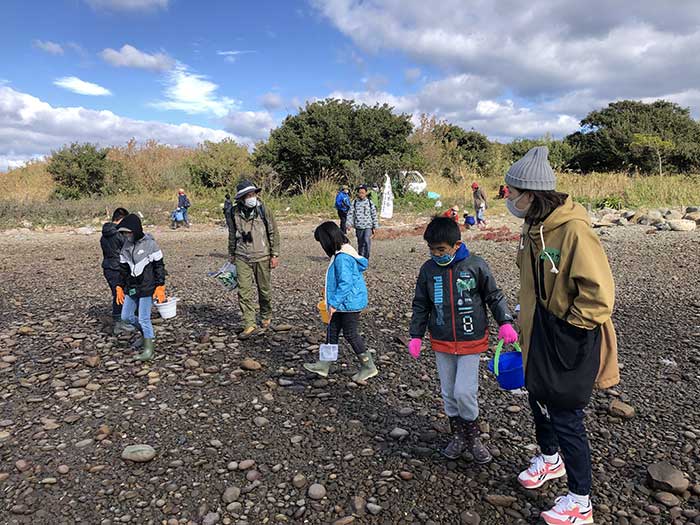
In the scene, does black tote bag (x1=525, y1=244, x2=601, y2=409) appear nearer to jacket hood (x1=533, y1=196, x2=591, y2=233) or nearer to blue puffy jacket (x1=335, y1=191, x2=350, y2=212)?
jacket hood (x1=533, y1=196, x2=591, y2=233)

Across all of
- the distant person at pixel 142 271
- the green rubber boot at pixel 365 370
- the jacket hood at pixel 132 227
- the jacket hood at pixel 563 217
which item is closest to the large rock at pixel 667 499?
the jacket hood at pixel 563 217

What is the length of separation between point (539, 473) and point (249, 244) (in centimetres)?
454

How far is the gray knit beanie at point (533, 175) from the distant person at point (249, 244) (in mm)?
4219

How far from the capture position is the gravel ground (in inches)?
127

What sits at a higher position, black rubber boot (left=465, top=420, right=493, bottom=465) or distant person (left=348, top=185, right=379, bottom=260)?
distant person (left=348, top=185, right=379, bottom=260)

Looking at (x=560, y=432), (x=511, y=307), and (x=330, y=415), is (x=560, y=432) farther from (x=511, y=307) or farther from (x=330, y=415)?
(x=511, y=307)

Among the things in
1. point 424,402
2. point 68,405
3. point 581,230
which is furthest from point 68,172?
point 581,230

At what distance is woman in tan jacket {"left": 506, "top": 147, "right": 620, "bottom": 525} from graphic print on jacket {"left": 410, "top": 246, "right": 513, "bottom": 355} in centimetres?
58

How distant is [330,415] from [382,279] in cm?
579

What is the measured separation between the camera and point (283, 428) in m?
4.29

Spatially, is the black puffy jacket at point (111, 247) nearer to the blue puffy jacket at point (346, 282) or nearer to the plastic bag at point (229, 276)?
the plastic bag at point (229, 276)

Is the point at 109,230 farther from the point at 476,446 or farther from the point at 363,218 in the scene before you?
the point at 476,446

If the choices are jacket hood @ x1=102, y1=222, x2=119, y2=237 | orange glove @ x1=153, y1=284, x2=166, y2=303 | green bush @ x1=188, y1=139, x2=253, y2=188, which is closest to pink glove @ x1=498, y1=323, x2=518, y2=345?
orange glove @ x1=153, y1=284, x2=166, y2=303

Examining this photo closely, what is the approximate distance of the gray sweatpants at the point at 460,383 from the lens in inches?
141
